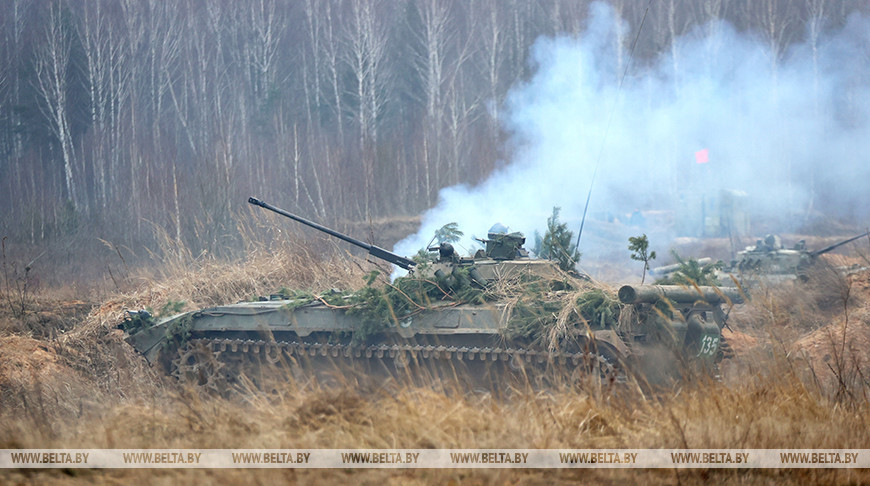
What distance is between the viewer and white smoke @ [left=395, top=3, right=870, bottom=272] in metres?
28.8

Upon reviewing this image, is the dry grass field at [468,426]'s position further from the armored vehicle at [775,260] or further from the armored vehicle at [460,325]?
the armored vehicle at [775,260]

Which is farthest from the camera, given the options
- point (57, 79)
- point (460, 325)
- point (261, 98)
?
point (261, 98)

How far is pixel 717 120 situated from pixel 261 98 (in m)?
17.3

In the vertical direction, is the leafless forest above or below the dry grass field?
above

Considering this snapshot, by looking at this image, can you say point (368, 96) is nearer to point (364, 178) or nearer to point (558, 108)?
point (364, 178)

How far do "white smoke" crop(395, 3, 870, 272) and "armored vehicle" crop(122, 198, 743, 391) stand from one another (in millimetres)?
17556

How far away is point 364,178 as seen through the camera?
26312mm

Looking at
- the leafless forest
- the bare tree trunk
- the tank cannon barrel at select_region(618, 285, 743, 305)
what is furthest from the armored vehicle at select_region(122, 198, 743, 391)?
the bare tree trunk

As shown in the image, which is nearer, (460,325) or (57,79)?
(460,325)

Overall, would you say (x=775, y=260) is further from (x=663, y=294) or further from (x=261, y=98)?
(x=261, y=98)

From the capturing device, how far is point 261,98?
29.8m
